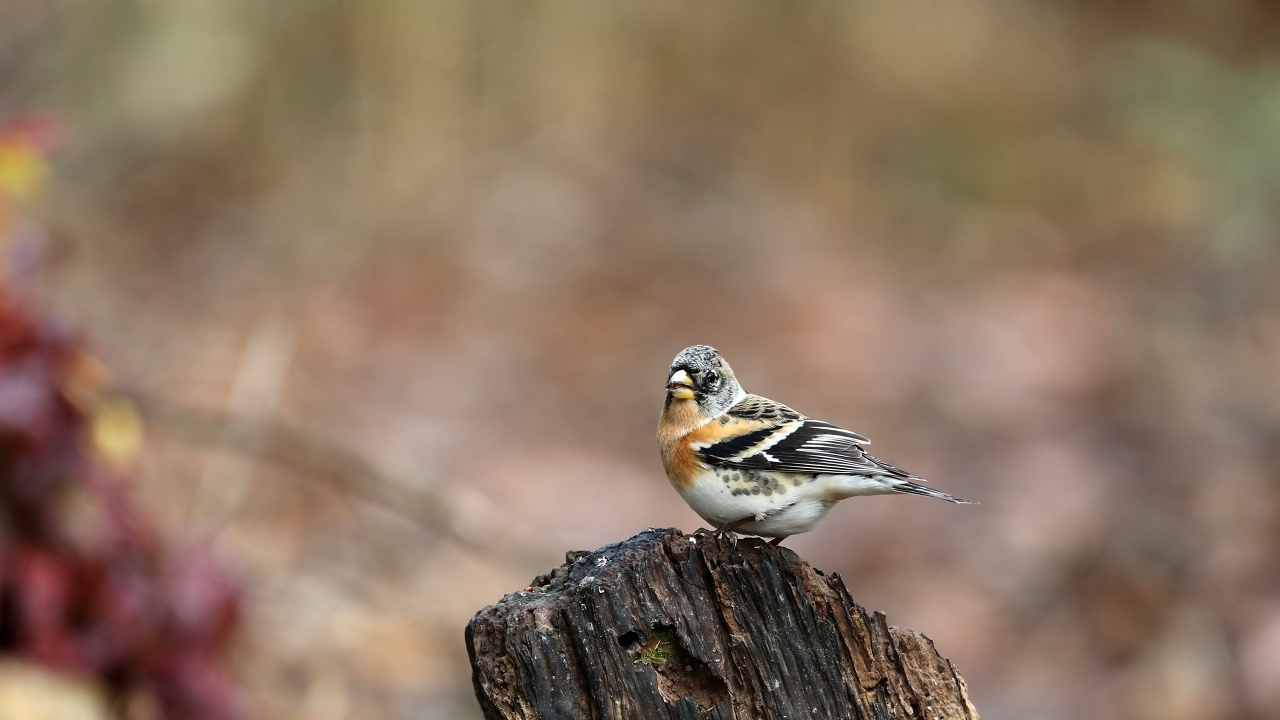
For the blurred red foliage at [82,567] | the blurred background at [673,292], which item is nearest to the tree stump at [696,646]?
the blurred red foliage at [82,567]

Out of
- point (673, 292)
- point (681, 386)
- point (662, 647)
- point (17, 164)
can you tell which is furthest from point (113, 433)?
point (673, 292)

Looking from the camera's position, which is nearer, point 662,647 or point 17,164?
point 662,647

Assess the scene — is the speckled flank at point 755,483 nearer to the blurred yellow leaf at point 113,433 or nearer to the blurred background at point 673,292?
the blurred yellow leaf at point 113,433

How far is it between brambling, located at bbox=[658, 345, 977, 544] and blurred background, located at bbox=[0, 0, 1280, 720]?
3185 mm

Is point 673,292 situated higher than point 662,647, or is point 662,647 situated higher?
point 673,292

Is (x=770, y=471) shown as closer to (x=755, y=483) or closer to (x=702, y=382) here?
(x=755, y=483)

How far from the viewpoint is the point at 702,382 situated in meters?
4.32

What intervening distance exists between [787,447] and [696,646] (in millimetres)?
1155

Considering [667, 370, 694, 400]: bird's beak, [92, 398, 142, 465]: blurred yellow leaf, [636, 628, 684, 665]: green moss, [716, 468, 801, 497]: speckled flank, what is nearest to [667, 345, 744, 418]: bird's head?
[667, 370, 694, 400]: bird's beak

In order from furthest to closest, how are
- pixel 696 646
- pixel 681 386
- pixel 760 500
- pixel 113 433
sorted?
pixel 113 433
pixel 681 386
pixel 760 500
pixel 696 646

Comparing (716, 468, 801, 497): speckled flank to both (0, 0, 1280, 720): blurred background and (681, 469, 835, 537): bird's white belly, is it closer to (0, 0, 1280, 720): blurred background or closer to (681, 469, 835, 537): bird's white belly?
(681, 469, 835, 537): bird's white belly

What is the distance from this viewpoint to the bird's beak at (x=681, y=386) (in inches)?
167

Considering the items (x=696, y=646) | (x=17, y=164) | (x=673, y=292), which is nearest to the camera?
(x=696, y=646)

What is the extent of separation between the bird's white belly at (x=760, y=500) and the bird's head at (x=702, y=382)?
1.23ft
